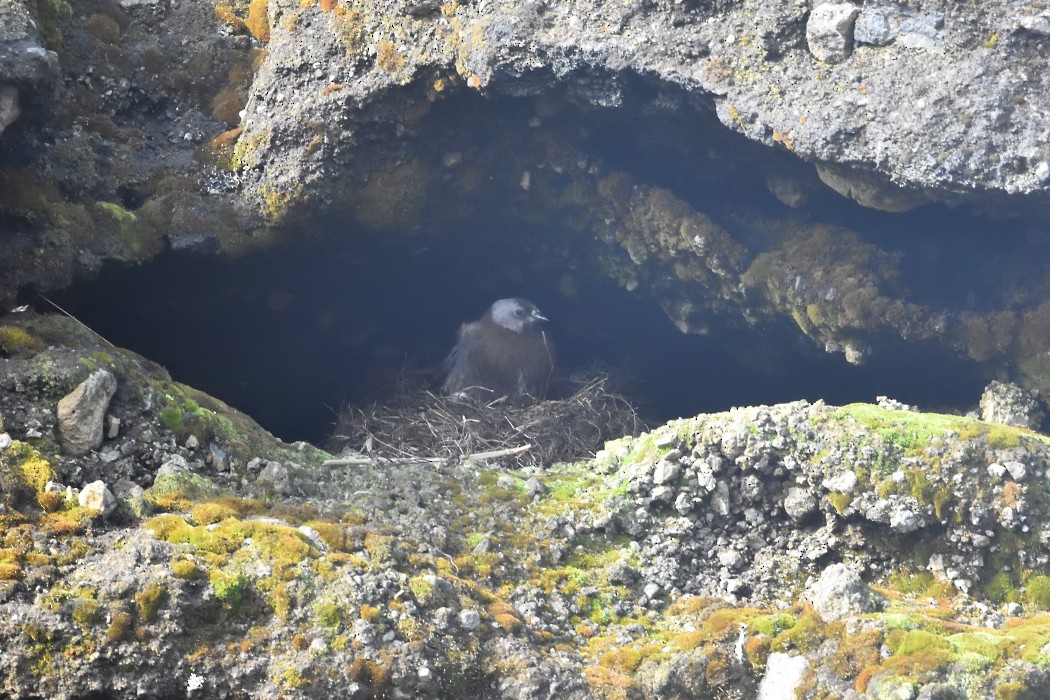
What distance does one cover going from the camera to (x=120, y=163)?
19.7 ft

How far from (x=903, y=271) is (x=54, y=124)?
532cm

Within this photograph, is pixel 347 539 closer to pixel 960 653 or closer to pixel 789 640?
pixel 789 640

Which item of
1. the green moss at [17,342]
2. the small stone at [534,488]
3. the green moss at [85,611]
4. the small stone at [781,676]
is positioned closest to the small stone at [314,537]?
the green moss at [85,611]

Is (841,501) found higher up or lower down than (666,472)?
higher up

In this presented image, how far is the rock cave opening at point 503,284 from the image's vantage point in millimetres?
6191

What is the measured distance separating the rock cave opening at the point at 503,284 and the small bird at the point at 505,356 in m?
0.17

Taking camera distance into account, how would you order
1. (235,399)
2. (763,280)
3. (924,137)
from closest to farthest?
1. (924,137)
2. (763,280)
3. (235,399)

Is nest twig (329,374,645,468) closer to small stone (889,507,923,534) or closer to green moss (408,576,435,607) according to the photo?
small stone (889,507,923,534)

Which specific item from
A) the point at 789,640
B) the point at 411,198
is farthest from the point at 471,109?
the point at 789,640

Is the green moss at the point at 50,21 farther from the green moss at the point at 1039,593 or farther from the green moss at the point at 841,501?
the green moss at the point at 1039,593

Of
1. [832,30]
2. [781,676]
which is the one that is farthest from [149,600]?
[832,30]

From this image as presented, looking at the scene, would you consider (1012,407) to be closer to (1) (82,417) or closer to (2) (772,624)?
(2) (772,624)

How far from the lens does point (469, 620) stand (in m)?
3.66

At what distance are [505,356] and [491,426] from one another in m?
0.92
